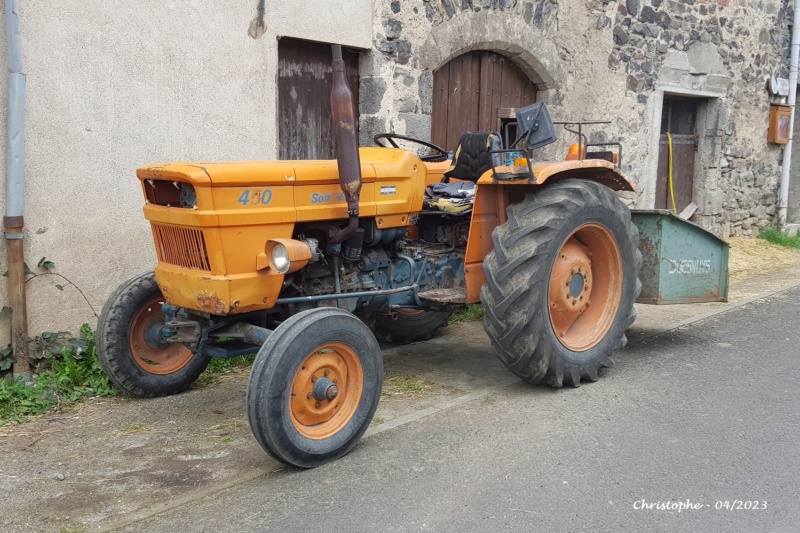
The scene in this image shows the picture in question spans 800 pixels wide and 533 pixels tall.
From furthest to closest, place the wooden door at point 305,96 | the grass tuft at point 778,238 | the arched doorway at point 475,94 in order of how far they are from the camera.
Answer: the grass tuft at point 778,238, the arched doorway at point 475,94, the wooden door at point 305,96

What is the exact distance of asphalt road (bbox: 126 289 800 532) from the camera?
2951 mm

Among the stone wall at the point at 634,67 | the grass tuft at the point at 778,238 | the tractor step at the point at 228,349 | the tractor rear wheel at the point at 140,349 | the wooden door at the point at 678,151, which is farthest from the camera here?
the grass tuft at the point at 778,238

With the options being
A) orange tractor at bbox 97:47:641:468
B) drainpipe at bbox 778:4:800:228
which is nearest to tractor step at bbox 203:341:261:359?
orange tractor at bbox 97:47:641:468

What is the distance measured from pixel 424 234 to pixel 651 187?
560cm

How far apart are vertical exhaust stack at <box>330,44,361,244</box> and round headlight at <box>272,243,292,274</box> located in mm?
411

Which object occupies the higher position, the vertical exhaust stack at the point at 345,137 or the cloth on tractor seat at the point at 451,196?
the vertical exhaust stack at the point at 345,137

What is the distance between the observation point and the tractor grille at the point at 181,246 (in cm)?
363

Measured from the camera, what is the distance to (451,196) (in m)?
4.80

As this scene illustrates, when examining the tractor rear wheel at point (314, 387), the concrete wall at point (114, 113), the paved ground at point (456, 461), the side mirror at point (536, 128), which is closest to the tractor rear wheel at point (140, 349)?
the paved ground at point (456, 461)

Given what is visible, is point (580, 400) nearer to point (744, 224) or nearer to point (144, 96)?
point (144, 96)

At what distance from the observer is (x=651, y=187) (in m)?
9.57

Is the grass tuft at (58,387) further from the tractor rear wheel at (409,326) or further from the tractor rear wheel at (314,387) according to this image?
the tractor rear wheel at (409,326)

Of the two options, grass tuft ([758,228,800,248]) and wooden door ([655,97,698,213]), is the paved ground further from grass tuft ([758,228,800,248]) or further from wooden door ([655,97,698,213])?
grass tuft ([758,228,800,248])

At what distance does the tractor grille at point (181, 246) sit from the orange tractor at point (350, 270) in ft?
0.03
